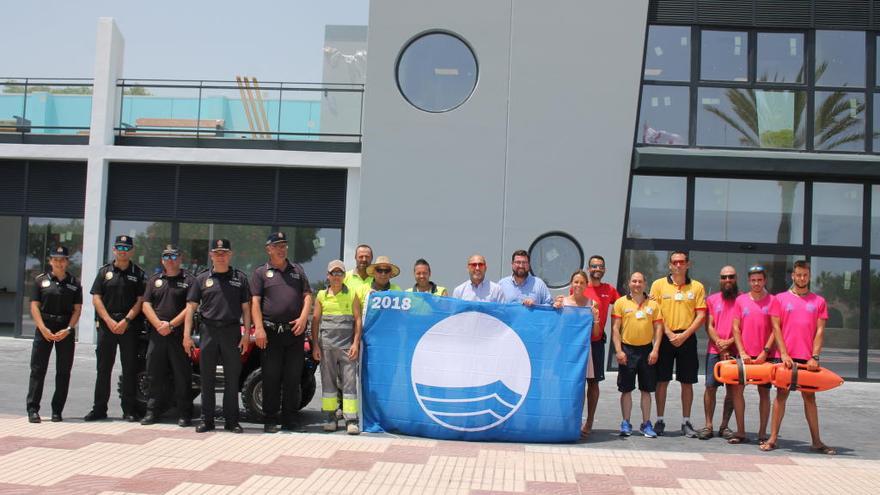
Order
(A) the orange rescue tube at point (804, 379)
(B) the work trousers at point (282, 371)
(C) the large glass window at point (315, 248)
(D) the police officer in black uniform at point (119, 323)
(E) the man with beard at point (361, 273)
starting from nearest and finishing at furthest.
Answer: (A) the orange rescue tube at point (804, 379) < (B) the work trousers at point (282, 371) < (D) the police officer in black uniform at point (119, 323) < (E) the man with beard at point (361, 273) < (C) the large glass window at point (315, 248)

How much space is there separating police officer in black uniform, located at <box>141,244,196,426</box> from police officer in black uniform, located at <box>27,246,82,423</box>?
82cm

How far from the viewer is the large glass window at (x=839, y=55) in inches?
541

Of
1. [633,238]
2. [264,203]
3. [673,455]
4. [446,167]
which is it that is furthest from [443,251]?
[673,455]

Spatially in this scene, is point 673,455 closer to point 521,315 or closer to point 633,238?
Answer: point 521,315

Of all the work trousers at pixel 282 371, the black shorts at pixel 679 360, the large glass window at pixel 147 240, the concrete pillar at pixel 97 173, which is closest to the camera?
the work trousers at pixel 282 371

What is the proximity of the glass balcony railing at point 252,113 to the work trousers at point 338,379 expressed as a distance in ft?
26.7

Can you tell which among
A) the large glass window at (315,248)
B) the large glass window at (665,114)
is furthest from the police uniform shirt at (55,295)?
the large glass window at (665,114)

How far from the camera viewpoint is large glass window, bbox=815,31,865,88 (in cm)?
1373

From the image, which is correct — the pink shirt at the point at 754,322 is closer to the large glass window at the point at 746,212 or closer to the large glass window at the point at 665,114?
the large glass window at the point at 746,212

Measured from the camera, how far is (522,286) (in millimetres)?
8156

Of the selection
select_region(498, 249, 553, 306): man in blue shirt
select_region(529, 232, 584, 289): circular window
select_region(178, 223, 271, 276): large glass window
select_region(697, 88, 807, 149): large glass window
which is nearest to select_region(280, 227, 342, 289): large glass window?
select_region(178, 223, 271, 276): large glass window

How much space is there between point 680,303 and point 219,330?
4533 mm

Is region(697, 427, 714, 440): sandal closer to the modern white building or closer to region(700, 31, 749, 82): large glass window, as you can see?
the modern white building

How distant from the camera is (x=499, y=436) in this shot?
25.4ft
